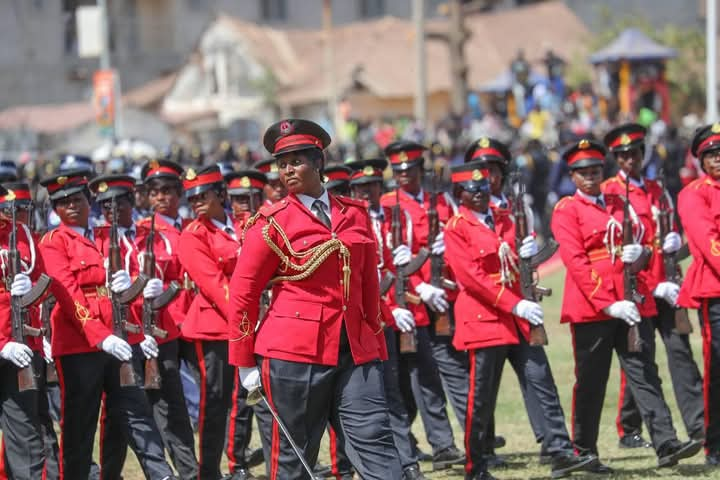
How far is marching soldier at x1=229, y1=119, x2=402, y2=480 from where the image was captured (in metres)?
7.42

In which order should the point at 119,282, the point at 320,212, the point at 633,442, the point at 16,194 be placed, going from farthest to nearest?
1. the point at 633,442
2. the point at 16,194
3. the point at 119,282
4. the point at 320,212

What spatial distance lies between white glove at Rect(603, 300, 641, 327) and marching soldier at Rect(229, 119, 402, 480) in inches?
108

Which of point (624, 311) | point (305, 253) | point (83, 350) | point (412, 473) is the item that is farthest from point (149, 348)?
point (624, 311)

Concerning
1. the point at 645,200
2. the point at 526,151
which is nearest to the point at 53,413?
the point at 645,200

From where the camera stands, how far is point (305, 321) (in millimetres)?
7426

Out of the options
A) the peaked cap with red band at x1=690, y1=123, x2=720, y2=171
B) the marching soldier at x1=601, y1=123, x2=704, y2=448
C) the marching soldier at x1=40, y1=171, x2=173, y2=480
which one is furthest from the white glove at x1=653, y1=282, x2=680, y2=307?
the marching soldier at x1=40, y1=171, x2=173, y2=480

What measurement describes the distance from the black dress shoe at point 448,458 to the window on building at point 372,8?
202 feet

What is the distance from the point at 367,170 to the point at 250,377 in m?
3.98

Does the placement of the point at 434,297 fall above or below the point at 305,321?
below

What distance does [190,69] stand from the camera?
61.7 m

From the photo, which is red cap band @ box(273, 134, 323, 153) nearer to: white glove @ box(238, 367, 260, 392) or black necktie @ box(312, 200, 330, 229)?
black necktie @ box(312, 200, 330, 229)

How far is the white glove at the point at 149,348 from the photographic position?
980 centimetres

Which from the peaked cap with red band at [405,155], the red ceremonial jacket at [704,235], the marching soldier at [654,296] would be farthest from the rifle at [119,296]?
the red ceremonial jacket at [704,235]

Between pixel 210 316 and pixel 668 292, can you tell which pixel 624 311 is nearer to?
pixel 668 292
